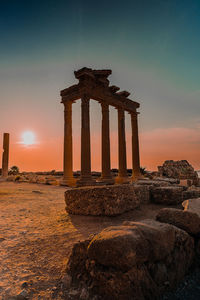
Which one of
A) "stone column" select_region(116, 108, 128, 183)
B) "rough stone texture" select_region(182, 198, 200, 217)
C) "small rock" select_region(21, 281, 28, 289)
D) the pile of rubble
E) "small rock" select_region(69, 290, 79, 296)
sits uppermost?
"stone column" select_region(116, 108, 128, 183)

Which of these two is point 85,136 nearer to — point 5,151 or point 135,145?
point 135,145

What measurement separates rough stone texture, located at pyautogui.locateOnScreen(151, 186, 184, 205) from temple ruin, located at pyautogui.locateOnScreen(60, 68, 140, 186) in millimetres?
8093

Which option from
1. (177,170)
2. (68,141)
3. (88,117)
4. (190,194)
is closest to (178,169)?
(177,170)

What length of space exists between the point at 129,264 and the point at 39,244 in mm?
1748

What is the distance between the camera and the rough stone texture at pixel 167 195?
5255mm

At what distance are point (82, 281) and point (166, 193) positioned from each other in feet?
12.1

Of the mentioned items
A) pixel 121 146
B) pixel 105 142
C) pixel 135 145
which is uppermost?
pixel 135 145

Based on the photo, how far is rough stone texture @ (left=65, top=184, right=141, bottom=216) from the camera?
4.12 metres

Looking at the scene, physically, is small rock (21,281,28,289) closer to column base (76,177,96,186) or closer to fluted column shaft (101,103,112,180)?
column base (76,177,96,186)

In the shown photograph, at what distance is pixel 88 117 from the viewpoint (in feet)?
46.5

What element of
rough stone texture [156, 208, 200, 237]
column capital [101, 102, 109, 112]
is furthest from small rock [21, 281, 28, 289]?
column capital [101, 102, 109, 112]

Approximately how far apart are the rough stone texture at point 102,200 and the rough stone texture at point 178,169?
13424mm

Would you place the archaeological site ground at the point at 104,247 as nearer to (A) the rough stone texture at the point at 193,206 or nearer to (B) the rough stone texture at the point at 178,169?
(A) the rough stone texture at the point at 193,206

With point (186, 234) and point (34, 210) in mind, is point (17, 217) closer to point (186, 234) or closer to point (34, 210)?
point (34, 210)
